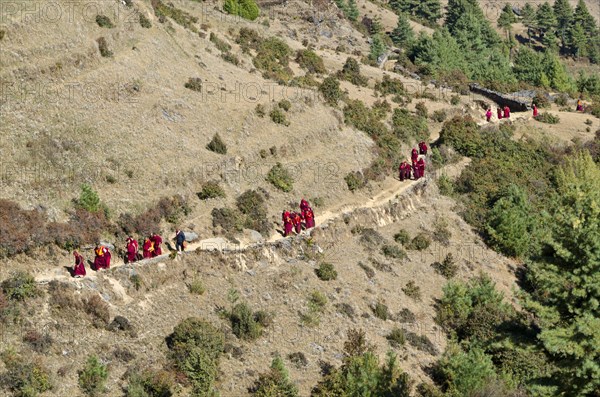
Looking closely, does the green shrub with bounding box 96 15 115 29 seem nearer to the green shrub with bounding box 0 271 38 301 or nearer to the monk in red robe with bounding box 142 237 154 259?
the monk in red robe with bounding box 142 237 154 259

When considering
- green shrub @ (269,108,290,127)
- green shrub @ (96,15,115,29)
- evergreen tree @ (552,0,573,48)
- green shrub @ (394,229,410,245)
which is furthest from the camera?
evergreen tree @ (552,0,573,48)

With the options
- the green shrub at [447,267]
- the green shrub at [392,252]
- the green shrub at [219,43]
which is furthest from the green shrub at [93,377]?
the green shrub at [219,43]

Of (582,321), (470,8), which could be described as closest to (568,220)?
(582,321)

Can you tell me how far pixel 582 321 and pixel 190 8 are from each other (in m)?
46.8

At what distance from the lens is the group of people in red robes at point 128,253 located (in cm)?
3244

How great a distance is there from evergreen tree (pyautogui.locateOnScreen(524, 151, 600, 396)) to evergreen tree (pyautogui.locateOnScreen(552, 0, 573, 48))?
10672 centimetres

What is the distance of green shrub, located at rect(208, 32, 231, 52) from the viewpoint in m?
57.7

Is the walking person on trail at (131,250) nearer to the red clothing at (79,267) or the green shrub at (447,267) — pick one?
the red clothing at (79,267)

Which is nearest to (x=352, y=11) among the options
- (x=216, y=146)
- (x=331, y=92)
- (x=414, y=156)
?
(x=331, y=92)

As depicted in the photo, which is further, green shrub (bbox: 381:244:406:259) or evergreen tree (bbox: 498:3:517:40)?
evergreen tree (bbox: 498:3:517:40)

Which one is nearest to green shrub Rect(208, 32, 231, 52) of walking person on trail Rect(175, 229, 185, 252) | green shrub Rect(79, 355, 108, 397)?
walking person on trail Rect(175, 229, 185, 252)

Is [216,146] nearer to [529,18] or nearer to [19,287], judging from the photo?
[19,287]

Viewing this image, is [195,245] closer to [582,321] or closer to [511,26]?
[582,321]

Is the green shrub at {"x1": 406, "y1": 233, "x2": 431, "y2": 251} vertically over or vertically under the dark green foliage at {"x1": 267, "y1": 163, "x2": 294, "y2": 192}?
under
